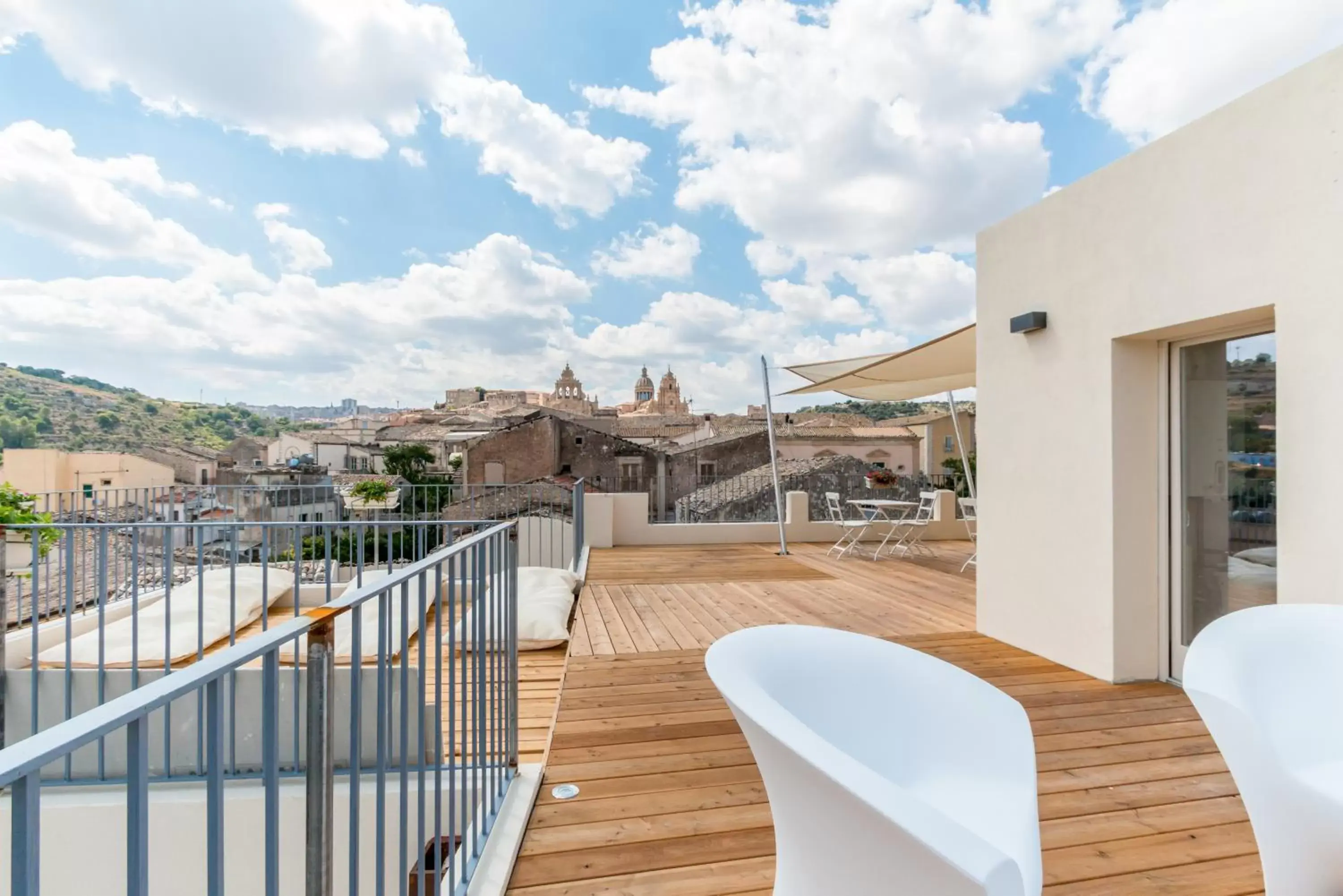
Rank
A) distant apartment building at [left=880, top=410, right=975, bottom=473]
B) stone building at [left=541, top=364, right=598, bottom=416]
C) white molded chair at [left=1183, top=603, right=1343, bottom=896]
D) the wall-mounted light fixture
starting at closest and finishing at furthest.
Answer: white molded chair at [left=1183, top=603, right=1343, bottom=896] → the wall-mounted light fixture → distant apartment building at [left=880, top=410, right=975, bottom=473] → stone building at [left=541, top=364, right=598, bottom=416]

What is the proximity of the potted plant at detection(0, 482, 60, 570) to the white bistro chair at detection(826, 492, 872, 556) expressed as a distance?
7403mm

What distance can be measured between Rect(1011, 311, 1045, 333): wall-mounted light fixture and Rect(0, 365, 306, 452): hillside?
861 inches

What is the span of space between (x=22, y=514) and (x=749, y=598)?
604 cm

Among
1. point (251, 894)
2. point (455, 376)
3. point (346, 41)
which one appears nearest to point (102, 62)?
point (346, 41)

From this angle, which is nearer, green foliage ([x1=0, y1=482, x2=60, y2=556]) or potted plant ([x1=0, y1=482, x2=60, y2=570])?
potted plant ([x1=0, y1=482, x2=60, y2=570])

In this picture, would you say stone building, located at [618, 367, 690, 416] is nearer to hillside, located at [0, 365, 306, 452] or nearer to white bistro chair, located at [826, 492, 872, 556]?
hillside, located at [0, 365, 306, 452]

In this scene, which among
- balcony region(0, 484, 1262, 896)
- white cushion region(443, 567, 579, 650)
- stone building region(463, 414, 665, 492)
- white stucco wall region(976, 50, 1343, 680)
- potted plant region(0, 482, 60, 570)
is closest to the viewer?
balcony region(0, 484, 1262, 896)

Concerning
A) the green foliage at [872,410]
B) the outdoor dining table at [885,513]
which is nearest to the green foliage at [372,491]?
the outdoor dining table at [885,513]

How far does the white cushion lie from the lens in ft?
Answer: 13.8

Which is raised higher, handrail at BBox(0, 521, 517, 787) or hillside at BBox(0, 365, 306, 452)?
hillside at BBox(0, 365, 306, 452)

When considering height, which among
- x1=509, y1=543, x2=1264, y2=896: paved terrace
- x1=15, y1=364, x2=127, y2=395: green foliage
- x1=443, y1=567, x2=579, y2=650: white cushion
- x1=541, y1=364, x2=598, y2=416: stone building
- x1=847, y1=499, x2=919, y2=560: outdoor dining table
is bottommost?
x1=509, y1=543, x2=1264, y2=896: paved terrace

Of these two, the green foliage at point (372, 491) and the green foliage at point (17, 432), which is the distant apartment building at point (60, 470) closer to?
the green foliage at point (17, 432)

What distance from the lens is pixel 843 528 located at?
9.02m

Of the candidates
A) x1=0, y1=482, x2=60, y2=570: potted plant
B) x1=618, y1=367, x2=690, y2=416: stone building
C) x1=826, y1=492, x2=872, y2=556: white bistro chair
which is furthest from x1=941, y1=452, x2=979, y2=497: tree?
x1=618, y1=367, x2=690, y2=416: stone building
